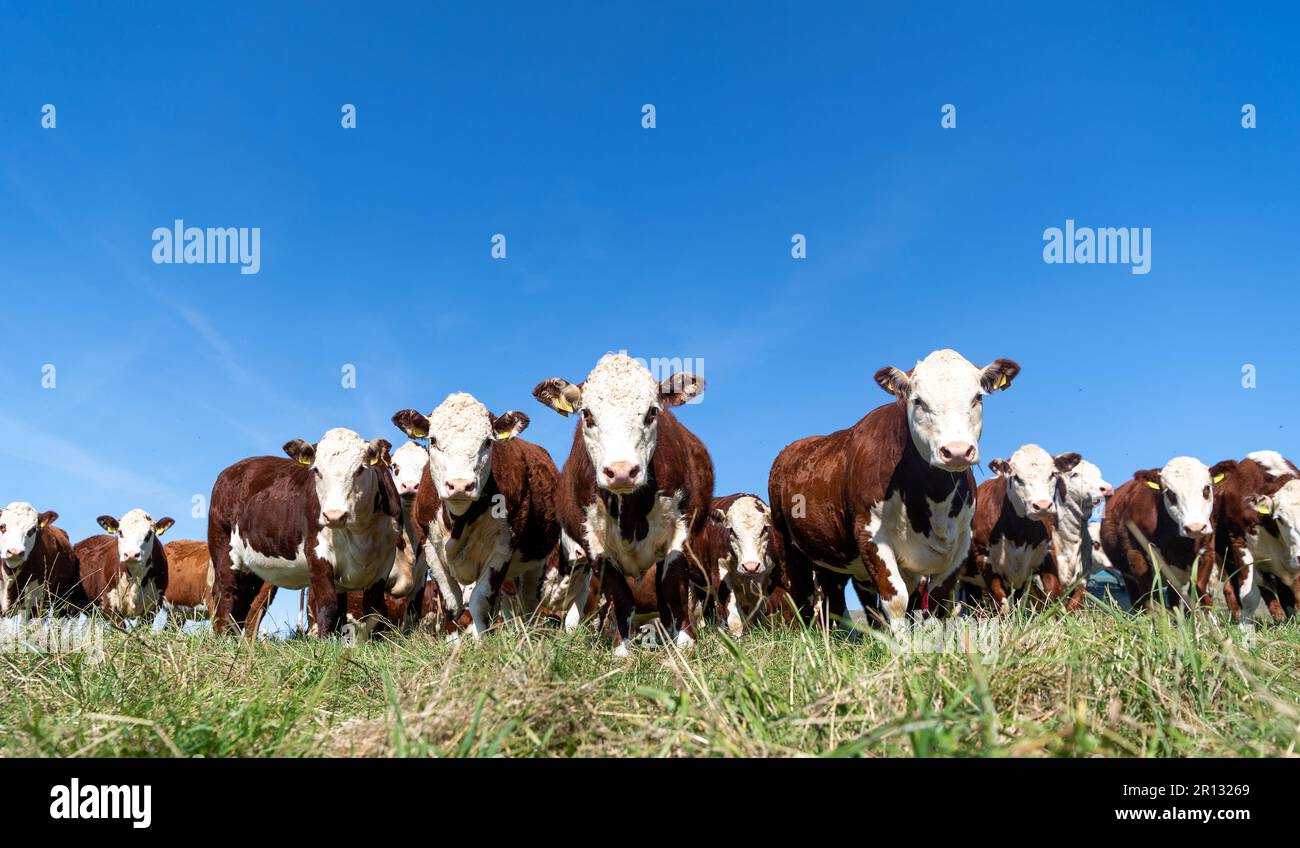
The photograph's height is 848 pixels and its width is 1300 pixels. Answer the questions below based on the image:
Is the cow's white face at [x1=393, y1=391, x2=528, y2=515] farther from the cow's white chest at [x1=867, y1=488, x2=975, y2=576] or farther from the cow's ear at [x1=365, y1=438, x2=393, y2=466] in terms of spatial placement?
the cow's white chest at [x1=867, y1=488, x2=975, y2=576]

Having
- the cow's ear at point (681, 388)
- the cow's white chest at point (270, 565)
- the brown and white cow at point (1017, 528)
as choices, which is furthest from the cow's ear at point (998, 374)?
the cow's white chest at point (270, 565)

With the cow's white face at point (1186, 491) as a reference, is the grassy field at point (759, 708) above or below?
below

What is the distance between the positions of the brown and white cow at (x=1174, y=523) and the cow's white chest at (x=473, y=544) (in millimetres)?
8548

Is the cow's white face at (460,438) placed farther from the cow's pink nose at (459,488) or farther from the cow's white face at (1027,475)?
the cow's white face at (1027,475)

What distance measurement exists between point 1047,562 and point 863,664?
10999 millimetres

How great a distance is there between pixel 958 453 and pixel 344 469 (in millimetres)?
6384

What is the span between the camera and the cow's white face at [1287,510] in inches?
A: 480

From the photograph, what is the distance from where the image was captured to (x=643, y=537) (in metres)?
7.68

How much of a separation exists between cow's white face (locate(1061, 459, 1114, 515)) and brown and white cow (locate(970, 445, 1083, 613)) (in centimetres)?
192

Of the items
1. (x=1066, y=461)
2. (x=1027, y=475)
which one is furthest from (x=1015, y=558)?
(x=1066, y=461)

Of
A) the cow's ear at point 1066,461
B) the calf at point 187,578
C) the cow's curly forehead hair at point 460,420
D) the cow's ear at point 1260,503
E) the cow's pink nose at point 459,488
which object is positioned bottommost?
the calf at point 187,578
